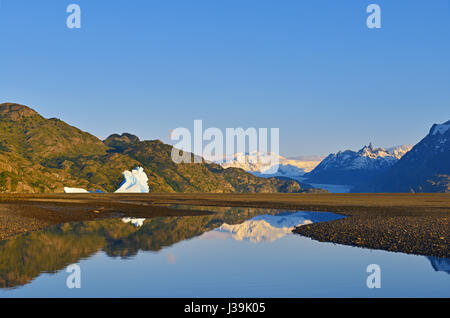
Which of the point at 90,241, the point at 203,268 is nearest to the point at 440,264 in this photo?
the point at 203,268

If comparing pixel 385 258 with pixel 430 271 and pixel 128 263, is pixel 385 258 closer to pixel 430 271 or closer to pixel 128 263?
pixel 430 271

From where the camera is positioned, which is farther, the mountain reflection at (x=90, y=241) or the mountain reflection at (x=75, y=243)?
the mountain reflection at (x=90, y=241)

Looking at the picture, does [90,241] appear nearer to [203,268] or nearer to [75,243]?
[75,243]

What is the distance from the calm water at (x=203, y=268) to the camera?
971 inches

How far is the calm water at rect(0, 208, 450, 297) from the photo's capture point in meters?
24.7

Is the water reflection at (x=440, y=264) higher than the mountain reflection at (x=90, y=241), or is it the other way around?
the water reflection at (x=440, y=264)

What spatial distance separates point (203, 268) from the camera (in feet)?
104

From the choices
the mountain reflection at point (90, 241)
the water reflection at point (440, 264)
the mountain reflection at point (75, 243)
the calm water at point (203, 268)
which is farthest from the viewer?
the mountain reflection at point (90, 241)

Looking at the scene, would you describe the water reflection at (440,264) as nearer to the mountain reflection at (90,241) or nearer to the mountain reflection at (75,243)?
the mountain reflection at (90,241)

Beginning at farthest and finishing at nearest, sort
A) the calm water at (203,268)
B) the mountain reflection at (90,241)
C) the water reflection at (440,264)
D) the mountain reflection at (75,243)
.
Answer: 1. the mountain reflection at (90,241)
2. the mountain reflection at (75,243)
3. the water reflection at (440,264)
4. the calm water at (203,268)

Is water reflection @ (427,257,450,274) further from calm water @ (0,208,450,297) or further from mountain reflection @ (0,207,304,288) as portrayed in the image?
mountain reflection @ (0,207,304,288)

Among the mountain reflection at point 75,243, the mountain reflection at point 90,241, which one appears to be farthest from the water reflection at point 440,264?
the mountain reflection at point 75,243

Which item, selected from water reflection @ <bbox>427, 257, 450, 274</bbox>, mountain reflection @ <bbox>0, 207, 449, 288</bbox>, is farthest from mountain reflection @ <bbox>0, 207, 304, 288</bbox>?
water reflection @ <bbox>427, 257, 450, 274</bbox>
